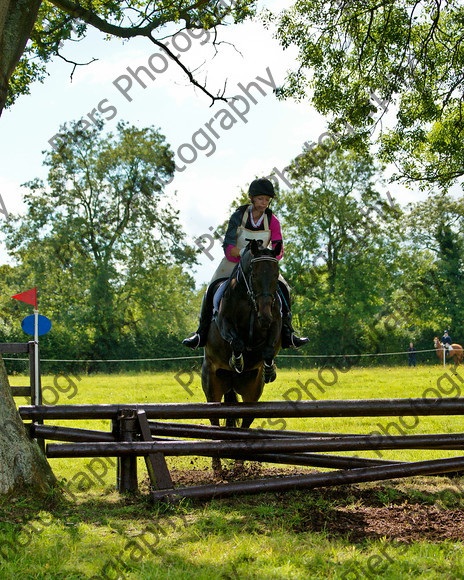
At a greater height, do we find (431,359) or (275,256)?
(275,256)

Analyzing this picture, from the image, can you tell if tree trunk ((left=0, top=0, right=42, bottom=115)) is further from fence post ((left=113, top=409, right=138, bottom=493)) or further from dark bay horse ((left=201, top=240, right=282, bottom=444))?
fence post ((left=113, top=409, right=138, bottom=493))

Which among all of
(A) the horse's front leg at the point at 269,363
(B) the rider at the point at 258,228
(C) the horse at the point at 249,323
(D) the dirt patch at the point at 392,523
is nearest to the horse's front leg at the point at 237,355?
(C) the horse at the point at 249,323

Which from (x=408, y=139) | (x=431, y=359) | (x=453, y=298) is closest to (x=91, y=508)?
(x=408, y=139)

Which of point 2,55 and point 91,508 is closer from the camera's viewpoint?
point 91,508

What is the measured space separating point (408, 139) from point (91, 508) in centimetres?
1052

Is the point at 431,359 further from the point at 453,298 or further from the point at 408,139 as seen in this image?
the point at 408,139

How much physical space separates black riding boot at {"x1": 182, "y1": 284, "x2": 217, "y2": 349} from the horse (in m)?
0.14

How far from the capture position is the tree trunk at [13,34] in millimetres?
4901

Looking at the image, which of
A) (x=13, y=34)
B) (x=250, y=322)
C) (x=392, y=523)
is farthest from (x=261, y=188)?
(x=392, y=523)

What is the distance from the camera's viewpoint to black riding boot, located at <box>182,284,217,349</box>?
6559 millimetres

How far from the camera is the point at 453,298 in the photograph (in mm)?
40406

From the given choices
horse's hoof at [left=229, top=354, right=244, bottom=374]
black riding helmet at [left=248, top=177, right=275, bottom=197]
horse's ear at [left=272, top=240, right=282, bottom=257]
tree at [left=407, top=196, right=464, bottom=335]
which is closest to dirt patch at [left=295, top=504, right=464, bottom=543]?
horse's hoof at [left=229, top=354, right=244, bottom=374]

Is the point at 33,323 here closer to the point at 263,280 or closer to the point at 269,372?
the point at 269,372

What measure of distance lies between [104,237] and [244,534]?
3077 cm
